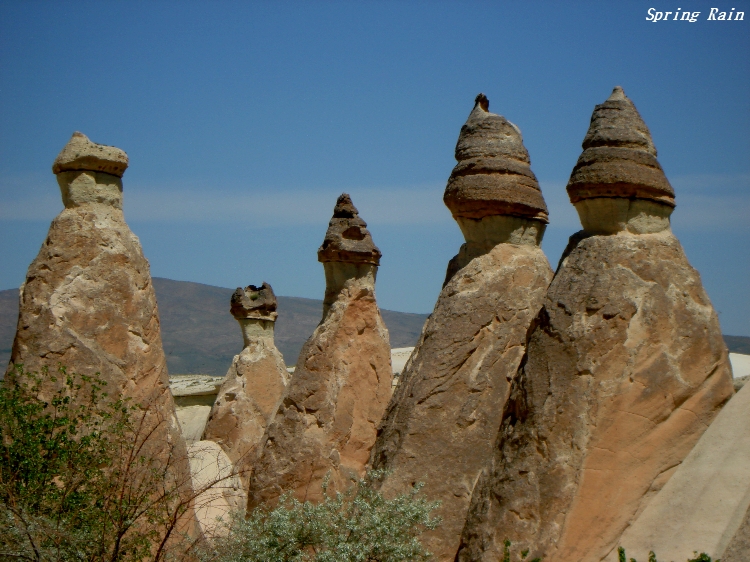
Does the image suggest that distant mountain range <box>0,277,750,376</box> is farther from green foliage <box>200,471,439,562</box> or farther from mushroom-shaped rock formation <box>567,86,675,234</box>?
mushroom-shaped rock formation <box>567,86,675,234</box>

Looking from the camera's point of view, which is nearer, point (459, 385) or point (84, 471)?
point (84, 471)

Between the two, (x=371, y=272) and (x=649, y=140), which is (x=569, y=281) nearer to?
(x=649, y=140)

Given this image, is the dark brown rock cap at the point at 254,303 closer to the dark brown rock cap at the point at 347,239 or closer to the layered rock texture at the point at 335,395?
the dark brown rock cap at the point at 347,239

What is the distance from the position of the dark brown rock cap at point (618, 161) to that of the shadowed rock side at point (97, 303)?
375cm

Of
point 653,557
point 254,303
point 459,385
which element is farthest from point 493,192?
point 254,303

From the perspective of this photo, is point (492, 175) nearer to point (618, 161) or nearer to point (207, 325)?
point (618, 161)

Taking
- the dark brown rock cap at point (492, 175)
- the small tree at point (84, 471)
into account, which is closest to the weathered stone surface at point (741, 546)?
the small tree at point (84, 471)

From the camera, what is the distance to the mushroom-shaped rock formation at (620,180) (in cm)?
790

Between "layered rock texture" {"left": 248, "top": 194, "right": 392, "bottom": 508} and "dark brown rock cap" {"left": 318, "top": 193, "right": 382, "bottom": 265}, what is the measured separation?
0.04 feet

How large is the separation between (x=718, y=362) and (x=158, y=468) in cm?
442

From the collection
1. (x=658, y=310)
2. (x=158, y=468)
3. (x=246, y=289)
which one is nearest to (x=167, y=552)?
(x=158, y=468)

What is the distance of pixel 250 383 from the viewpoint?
15734 millimetres

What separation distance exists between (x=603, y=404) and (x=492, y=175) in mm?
2837

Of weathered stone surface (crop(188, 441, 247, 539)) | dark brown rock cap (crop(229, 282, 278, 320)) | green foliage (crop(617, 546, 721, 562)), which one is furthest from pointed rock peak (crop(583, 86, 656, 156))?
dark brown rock cap (crop(229, 282, 278, 320))
